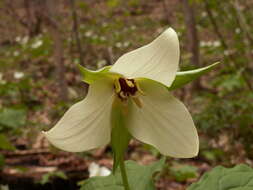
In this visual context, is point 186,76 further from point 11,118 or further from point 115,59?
point 115,59

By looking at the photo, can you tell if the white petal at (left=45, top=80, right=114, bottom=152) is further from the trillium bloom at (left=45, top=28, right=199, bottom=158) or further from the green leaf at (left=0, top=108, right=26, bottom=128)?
the green leaf at (left=0, top=108, right=26, bottom=128)

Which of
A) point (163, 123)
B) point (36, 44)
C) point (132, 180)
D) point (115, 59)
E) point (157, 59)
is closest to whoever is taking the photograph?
point (157, 59)

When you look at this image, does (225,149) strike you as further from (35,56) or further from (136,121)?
(35,56)

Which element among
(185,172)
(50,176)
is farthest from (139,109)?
(50,176)

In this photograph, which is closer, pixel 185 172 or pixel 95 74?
pixel 95 74

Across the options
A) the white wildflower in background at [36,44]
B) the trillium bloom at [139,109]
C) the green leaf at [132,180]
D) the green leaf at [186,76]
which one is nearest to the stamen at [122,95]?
the trillium bloom at [139,109]

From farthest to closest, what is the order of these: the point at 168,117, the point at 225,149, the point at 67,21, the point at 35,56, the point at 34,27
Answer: the point at 67,21 → the point at 34,27 → the point at 35,56 → the point at 225,149 → the point at 168,117

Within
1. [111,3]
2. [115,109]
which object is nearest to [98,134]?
[115,109]
